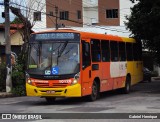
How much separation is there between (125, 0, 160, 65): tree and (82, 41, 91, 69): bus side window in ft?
24.1

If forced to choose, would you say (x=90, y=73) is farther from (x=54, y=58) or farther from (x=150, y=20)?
(x=150, y=20)

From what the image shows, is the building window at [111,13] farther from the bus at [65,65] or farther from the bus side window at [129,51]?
the bus at [65,65]

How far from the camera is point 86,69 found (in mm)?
19141

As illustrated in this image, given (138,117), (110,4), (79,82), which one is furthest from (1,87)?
(110,4)

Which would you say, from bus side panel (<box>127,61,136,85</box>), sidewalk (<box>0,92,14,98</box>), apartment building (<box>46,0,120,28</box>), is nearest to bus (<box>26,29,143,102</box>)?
sidewalk (<box>0,92,14,98</box>)

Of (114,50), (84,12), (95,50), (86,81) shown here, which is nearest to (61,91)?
(86,81)

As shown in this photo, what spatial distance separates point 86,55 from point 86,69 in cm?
61

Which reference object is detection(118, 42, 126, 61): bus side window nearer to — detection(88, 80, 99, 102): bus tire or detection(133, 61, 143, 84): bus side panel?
detection(133, 61, 143, 84): bus side panel

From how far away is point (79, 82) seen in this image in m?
18.5

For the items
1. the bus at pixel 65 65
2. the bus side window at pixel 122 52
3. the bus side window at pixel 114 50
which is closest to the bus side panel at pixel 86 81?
the bus at pixel 65 65

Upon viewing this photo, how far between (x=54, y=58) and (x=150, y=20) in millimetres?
9446

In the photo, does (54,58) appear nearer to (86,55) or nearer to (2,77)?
(86,55)

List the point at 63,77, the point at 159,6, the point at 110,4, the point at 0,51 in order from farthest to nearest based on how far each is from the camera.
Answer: the point at 110,4
the point at 0,51
the point at 159,6
the point at 63,77

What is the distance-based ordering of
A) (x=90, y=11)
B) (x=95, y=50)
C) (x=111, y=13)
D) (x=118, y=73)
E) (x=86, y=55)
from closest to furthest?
(x=86, y=55) → (x=95, y=50) → (x=118, y=73) → (x=111, y=13) → (x=90, y=11)
